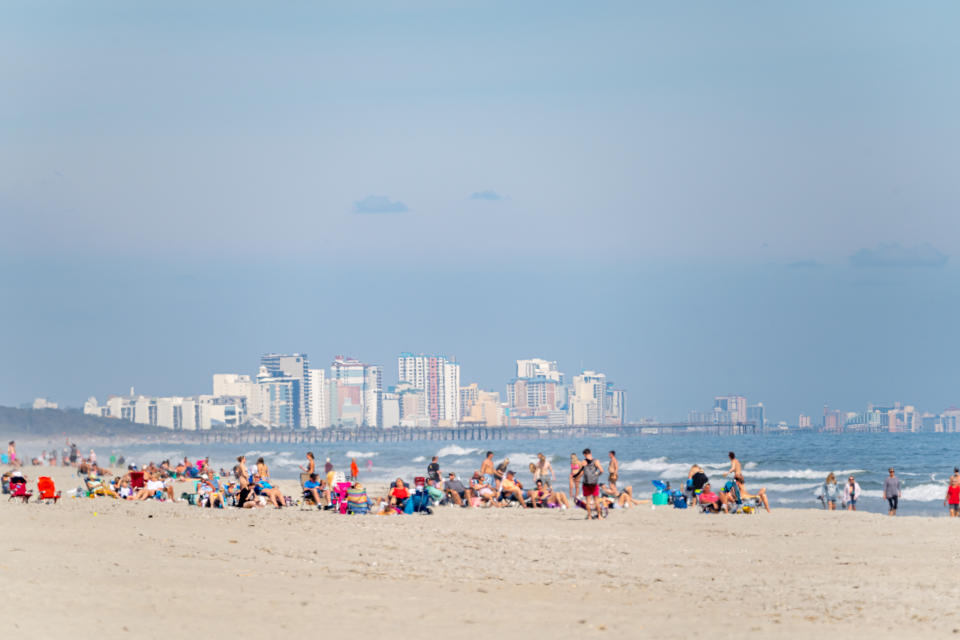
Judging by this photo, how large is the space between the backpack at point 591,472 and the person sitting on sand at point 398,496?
148 inches

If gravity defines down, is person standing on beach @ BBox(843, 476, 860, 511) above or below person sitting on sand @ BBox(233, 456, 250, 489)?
below

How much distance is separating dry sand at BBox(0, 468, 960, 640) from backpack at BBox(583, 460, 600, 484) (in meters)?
0.94

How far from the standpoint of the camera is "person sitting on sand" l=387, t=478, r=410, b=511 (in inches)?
865

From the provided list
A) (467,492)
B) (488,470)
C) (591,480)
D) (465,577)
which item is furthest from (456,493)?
(465,577)

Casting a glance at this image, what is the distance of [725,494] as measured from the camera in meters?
23.3

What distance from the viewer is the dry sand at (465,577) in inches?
375

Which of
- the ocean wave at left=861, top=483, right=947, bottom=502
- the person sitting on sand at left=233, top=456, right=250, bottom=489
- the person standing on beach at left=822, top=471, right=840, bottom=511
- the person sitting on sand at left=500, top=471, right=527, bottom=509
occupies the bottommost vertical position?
the ocean wave at left=861, top=483, right=947, bottom=502

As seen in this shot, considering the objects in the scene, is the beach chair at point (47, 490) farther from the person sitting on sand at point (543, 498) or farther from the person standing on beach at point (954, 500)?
the person standing on beach at point (954, 500)

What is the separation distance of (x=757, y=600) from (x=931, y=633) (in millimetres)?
2064

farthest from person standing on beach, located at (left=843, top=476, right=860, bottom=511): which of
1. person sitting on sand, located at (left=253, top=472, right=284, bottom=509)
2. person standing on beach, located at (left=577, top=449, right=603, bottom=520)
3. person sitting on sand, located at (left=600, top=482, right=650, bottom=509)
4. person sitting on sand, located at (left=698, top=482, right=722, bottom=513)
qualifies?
person sitting on sand, located at (left=253, top=472, right=284, bottom=509)

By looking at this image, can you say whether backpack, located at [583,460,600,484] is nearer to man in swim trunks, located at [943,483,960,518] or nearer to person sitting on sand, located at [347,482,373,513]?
person sitting on sand, located at [347,482,373,513]

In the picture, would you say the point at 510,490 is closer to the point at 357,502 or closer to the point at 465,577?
the point at 357,502

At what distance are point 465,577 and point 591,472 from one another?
8.54m

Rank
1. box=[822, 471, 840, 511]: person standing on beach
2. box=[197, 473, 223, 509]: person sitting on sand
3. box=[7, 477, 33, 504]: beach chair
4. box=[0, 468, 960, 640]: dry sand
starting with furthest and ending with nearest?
1. box=[822, 471, 840, 511]: person standing on beach
2. box=[197, 473, 223, 509]: person sitting on sand
3. box=[7, 477, 33, 504]: beach chair
4. box=[0, 468, 960, 640]: dry sand
